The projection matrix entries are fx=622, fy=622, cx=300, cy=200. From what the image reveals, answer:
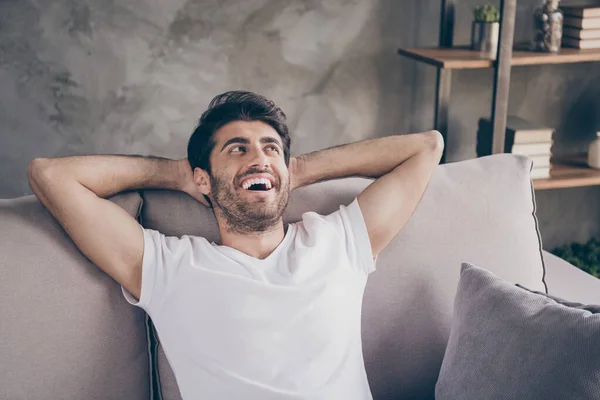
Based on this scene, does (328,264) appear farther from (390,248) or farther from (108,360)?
(108,360)

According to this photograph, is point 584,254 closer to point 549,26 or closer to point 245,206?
point 549,26

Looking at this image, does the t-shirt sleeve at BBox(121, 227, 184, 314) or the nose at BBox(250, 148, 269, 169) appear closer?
the t-shirt sleeve at BBox(121, 227, 184, 314)

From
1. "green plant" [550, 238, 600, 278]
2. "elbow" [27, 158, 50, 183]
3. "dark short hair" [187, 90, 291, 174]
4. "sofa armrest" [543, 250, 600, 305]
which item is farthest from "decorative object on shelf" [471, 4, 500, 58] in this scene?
"elbow" [27, 158, 50, 183]

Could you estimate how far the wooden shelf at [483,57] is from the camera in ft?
7.22

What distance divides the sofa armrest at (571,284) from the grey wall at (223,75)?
36.2 inches

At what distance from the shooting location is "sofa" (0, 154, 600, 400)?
1235mm

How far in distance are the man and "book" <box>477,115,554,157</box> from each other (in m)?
0.97

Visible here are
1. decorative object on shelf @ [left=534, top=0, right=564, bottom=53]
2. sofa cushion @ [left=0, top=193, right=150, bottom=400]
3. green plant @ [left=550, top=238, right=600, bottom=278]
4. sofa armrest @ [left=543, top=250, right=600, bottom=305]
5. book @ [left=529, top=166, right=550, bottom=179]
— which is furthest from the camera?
green plant @ [left=550, top=238, right=600, bottom=278]

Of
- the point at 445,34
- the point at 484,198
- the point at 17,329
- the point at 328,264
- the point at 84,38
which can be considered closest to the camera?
the point at 17,329

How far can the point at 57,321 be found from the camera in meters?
1.25

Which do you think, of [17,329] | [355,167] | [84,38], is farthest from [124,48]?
[17,329]

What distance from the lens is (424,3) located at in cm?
250

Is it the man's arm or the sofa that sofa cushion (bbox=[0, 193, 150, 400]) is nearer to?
the sofa

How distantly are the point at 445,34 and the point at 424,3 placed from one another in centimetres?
17
